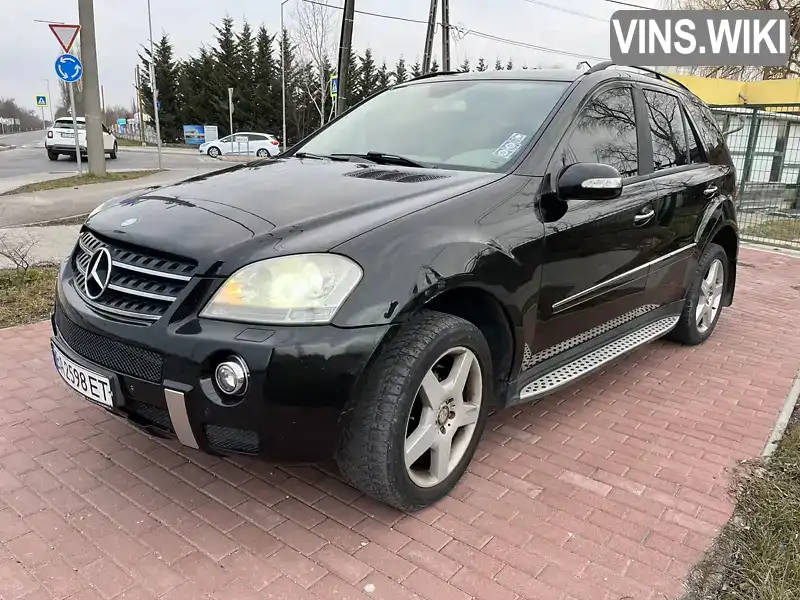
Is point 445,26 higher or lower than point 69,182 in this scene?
higher

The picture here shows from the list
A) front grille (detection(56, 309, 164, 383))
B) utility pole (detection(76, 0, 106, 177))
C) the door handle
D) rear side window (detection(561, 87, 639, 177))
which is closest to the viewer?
front grille (detection(56, 309, 164, 383))

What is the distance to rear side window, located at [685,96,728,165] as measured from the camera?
4.55 metres

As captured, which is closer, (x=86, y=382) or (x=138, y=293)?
(x=138, y=293)

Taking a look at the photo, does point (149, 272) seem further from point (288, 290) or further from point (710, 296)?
point (710, 296)

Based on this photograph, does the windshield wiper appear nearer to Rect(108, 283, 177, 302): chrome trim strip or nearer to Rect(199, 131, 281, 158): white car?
Rect(108, 283, 177, 302): chrome trim strip

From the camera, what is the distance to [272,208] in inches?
97.0

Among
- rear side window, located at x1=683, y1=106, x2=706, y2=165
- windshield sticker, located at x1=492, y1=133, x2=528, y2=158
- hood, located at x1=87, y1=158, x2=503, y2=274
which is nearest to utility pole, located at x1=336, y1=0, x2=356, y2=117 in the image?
rear side window, located at x1=683, y1=106, x2=706, y2=165

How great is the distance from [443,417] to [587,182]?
1188mm

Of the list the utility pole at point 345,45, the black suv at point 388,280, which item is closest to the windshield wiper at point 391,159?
the black suv at point 388,280

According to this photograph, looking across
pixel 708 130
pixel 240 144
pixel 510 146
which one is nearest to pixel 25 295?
pixel 510 146

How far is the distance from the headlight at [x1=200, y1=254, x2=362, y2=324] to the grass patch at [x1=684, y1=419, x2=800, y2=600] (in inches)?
61.7

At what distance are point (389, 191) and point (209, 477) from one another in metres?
1.44

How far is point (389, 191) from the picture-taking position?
2611 mm

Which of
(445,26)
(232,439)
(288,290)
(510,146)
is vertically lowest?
(232,439)
